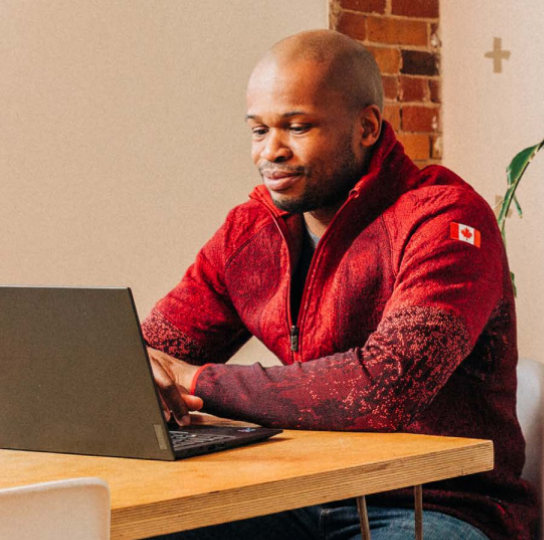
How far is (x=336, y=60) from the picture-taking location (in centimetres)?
177

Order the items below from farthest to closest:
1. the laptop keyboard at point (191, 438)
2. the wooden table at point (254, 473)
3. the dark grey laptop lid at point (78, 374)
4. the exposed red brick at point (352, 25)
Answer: the exposed red brick at point (352, 25) → the laptop keyboard at point (191, 438) → the dark grey laptop lid at point (78, 374) → the wooden table at point (254, 473)

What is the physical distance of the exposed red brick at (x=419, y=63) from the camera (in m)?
3.09

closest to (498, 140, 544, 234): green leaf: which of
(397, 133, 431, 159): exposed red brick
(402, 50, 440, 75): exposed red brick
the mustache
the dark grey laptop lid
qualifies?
(397, 133, 431, 159): exposed red brick

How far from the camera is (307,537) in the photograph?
1632mm

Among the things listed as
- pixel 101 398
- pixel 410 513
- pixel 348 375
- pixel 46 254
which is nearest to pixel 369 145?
pixel 348 375

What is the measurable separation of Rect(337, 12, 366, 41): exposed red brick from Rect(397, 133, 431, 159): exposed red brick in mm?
364

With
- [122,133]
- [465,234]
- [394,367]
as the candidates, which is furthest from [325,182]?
[122,133]

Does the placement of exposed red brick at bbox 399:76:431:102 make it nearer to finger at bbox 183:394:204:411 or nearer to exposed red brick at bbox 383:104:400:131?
exposed red brick at bbox 383:104:400:131

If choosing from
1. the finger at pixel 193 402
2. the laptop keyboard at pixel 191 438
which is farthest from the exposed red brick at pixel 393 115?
the laptop keyboard at pixel 191 438

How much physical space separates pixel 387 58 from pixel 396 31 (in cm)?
10

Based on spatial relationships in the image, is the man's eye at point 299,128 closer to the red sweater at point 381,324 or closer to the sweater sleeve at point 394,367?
the red sweater at point 381,324

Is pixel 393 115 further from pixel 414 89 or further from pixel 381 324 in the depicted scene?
pixel 381 324

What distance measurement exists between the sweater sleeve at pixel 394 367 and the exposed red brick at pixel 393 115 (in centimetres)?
159

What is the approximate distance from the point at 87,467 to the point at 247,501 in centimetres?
25
